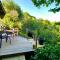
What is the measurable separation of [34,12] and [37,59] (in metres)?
21.6

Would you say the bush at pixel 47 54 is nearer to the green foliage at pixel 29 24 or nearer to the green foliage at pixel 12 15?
the green foliage at pixel 29 24

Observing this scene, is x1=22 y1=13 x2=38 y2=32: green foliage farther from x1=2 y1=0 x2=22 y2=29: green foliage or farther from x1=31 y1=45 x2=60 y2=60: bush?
x1=31 y1=45 x2=60 y2=60: bush

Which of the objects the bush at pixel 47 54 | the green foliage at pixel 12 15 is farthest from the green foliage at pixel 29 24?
the bush at pixel 47 54

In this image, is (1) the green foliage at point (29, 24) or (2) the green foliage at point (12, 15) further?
(2) the green foliage at point (12, 15)

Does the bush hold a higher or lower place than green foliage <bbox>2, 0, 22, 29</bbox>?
lower

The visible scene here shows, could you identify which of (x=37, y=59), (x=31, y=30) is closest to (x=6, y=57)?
(x=37, y=59)

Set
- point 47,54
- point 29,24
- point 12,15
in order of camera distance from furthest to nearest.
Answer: point 12,15 < point 29,24 < point 47,54

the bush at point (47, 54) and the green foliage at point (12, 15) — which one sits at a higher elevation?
the green foliage at point (12, 15)

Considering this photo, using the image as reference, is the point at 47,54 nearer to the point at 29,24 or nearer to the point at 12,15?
the point at 29,24

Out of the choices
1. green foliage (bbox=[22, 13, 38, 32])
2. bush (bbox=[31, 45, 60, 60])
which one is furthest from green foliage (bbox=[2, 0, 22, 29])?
bush (bbox=[31, 45, 60, 60])

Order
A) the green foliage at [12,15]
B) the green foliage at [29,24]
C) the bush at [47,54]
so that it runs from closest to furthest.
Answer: the bush at [47,54] < the green foliage at [29,24] < the green foliage at [12,15]

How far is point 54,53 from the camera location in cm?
1102

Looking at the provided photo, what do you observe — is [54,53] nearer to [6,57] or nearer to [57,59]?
[57,59]

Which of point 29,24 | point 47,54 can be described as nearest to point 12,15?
point 29,24
